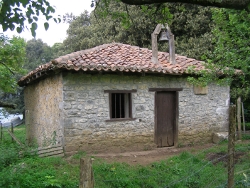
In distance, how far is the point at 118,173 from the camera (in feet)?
21.0

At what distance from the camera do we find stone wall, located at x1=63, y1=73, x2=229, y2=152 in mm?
7984

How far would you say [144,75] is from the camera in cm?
891

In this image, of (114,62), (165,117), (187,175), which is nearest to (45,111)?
(114,62)

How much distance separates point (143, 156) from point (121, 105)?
67.5 inches

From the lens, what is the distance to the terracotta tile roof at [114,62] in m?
7.63

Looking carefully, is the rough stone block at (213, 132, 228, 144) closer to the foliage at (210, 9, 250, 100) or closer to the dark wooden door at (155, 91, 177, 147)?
the dark wooden door at (155, 91, 177, 147)

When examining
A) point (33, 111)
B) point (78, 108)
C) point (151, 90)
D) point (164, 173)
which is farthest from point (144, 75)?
point (33, 111)

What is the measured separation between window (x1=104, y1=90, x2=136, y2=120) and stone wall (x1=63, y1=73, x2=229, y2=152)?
153mm

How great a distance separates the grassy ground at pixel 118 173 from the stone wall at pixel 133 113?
84 centimetres

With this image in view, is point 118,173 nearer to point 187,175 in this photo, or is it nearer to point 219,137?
point 187,175

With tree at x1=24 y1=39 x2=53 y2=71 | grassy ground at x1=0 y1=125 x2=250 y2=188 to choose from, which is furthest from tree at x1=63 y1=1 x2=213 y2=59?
tree at x1=24 y1=39 x2=53 y2=71

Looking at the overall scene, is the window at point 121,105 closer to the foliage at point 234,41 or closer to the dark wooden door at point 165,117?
the dark wooden door at point 165,117

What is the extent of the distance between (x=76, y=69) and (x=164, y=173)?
11.0 feet

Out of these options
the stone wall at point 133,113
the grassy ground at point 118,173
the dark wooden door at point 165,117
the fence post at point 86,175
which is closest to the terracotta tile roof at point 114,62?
the stone wall at point 133,113
